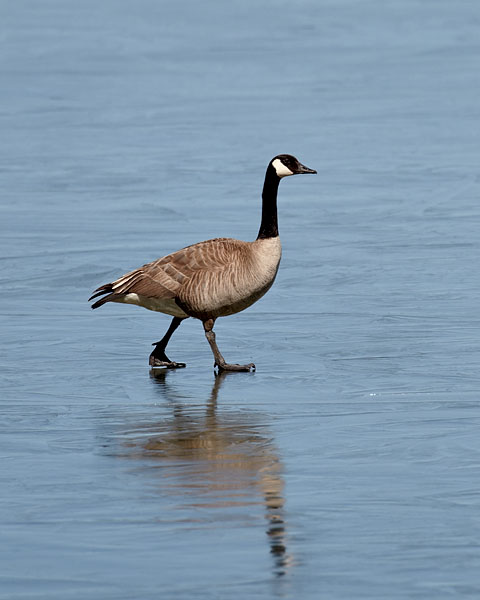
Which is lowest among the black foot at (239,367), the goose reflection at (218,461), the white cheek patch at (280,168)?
the black foot at (239,367)

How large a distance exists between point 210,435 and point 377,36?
63.5ft

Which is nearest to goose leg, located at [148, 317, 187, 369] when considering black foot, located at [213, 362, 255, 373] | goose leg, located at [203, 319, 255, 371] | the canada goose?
the canada goose

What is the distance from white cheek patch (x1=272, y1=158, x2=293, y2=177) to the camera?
33.2ft

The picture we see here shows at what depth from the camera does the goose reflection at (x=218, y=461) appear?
20.5 feet

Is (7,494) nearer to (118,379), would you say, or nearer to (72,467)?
(72,467)

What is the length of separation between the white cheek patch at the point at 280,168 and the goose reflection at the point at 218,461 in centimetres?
225

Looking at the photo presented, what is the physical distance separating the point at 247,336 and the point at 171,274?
0.97m

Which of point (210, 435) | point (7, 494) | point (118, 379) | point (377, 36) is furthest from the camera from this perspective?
point (377, 36)

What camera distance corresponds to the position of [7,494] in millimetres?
6504

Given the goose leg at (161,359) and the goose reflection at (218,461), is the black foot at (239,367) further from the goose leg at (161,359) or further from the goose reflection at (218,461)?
the goose reflection at (218,461)

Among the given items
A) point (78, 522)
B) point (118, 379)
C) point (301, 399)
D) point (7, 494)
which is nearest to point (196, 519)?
point (78, 522)

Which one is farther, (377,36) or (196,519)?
(377,36)

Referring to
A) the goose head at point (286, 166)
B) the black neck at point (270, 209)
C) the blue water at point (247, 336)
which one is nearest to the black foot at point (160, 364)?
the blue water at point (247, 336)

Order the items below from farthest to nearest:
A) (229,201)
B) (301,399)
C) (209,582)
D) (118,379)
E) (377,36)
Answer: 1. (377,36)
2. (229,201)
3. (118,379)
4. (301,399)
5. (209,582)
